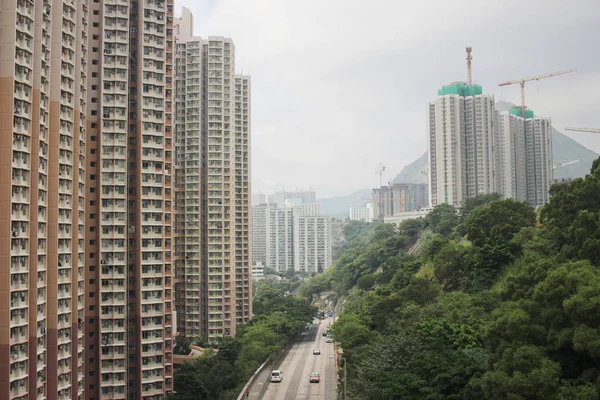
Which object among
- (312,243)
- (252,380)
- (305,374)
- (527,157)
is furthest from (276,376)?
(312,243)

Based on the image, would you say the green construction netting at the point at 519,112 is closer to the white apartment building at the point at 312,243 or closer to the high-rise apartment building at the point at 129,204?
the white apartment building at the point at 312,243

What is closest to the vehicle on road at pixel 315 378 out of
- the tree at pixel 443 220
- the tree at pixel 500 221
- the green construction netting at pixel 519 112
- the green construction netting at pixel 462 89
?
the tree at pixel 500 221

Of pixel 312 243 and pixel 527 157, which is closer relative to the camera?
pixel 527 157

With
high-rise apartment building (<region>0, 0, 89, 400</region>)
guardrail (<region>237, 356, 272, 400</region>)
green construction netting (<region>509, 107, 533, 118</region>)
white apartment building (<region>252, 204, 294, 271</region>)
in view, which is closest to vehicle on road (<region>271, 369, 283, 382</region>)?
guardrail (<region>237, 356, 272, 400</region>)

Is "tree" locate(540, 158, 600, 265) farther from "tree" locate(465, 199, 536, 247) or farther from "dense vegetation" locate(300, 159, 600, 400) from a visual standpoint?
"tree" locate(465, 199, 536, 247)

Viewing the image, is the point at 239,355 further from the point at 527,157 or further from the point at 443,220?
the point at 527,157

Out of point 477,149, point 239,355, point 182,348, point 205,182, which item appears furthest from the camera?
point 477,149
